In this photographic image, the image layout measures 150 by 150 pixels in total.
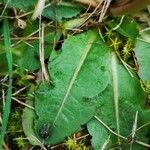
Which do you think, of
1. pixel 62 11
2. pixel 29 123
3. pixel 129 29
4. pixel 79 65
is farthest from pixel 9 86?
pixel 129 29

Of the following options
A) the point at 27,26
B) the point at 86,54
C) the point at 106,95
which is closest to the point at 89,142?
the point at 106,95

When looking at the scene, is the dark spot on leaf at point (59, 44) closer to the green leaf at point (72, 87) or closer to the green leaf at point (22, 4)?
the green leaf at point (72, 87)

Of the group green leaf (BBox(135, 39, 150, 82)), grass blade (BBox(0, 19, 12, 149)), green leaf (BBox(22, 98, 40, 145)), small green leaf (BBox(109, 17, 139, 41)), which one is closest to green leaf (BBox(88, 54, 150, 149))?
green leaf (BBox(135, 39, 150, 82))

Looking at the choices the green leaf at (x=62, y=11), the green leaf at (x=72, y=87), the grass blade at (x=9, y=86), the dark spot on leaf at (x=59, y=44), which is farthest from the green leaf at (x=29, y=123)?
the green leaf at (x=62, y=11)

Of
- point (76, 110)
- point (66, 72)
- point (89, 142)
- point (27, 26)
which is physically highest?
point (27, 26)

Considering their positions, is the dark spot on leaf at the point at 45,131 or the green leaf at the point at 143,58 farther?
the green leaf at the point at 143,58

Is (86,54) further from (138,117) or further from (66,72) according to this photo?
(138,117)

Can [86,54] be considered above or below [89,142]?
above
